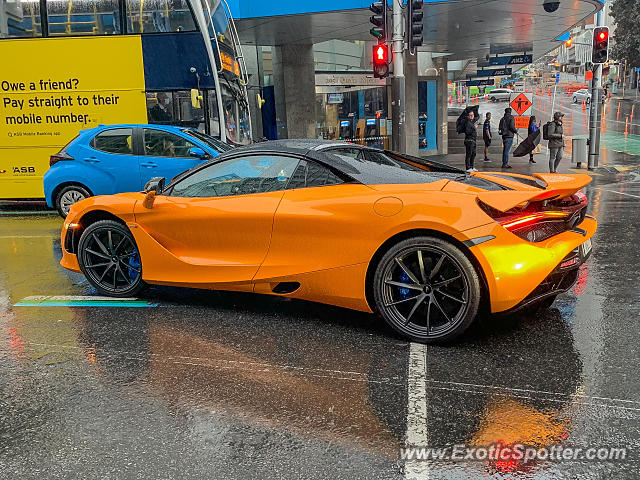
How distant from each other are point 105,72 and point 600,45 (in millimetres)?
13505

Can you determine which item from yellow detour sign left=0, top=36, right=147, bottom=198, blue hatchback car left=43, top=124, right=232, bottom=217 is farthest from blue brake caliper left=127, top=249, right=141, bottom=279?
yellow detour sign left=0, top=36, right=147, bottom=198

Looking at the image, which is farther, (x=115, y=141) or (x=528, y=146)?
(x=528, y=146)

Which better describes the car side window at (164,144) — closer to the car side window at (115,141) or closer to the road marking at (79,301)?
the car side window at (115,141)

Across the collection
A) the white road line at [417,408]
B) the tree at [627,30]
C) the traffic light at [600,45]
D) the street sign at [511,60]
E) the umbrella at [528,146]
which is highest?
the tree at [627,30]

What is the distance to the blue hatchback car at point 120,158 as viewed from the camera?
416 inches

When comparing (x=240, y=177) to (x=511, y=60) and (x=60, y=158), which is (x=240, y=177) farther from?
(x=511, y=60)

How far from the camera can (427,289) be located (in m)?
4.47

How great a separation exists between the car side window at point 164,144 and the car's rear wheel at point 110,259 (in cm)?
475

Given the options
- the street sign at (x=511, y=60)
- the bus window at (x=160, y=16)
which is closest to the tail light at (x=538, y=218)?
the bus window at (x=160, y=16)

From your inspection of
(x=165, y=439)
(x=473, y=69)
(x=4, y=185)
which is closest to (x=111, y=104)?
(x=4, y=185)

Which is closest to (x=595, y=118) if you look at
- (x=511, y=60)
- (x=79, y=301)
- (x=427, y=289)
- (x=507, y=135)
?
(x=507, y=135)

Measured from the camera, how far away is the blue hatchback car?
34.6ft

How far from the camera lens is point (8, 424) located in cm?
354

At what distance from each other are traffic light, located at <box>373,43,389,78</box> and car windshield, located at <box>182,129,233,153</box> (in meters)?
4.32
